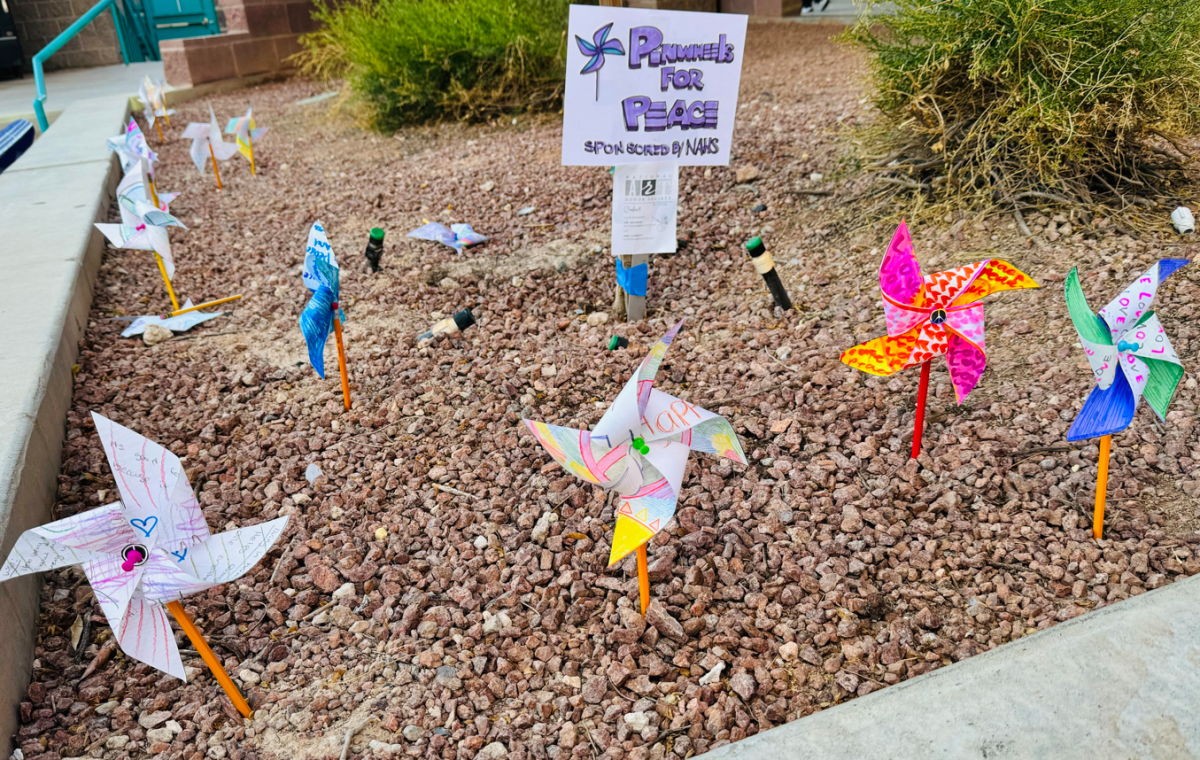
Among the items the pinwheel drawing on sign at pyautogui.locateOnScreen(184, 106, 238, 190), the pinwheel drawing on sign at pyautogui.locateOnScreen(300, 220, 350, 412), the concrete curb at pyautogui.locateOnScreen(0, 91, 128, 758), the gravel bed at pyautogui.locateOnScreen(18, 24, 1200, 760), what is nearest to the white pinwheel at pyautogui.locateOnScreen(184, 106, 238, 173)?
the pinwheel drawing on sign at pyautogui.locateOnScreen(184, 106, 238, 190)

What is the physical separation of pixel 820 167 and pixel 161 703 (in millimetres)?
3410

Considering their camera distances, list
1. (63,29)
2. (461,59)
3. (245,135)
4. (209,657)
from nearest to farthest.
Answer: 1. (209,657)
2. (245,135)
3. (461,59)
4. (63,29)

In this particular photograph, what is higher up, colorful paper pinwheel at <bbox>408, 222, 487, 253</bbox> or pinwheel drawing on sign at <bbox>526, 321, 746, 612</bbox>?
pinwheel drawing on sign at <bbox>526, 321, 746, 612</bbox>

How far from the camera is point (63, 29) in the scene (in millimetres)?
11055

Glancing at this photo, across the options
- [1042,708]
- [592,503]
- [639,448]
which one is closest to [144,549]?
[639,448]

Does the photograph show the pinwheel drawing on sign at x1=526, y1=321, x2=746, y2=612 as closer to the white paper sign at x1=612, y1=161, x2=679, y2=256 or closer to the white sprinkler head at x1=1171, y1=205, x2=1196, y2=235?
the white paper sign at x1=612, y1=161, x2=679, y2=256

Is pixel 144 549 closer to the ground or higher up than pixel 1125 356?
closer to the ground

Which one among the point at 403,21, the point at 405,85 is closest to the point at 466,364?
the point at 405,85

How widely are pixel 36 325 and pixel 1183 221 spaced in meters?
3.88

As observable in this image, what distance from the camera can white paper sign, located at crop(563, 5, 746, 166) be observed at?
8.05 feet

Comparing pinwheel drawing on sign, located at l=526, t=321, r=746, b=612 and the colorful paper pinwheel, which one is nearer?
pinwheel drawing on sign, located at l=526, t=321, r=746, b=612

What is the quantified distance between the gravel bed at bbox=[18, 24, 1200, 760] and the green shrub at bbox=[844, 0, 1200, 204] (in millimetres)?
253

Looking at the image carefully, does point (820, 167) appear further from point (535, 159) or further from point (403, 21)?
point (403, 21)

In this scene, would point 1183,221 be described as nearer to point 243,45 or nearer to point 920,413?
point 920,413
